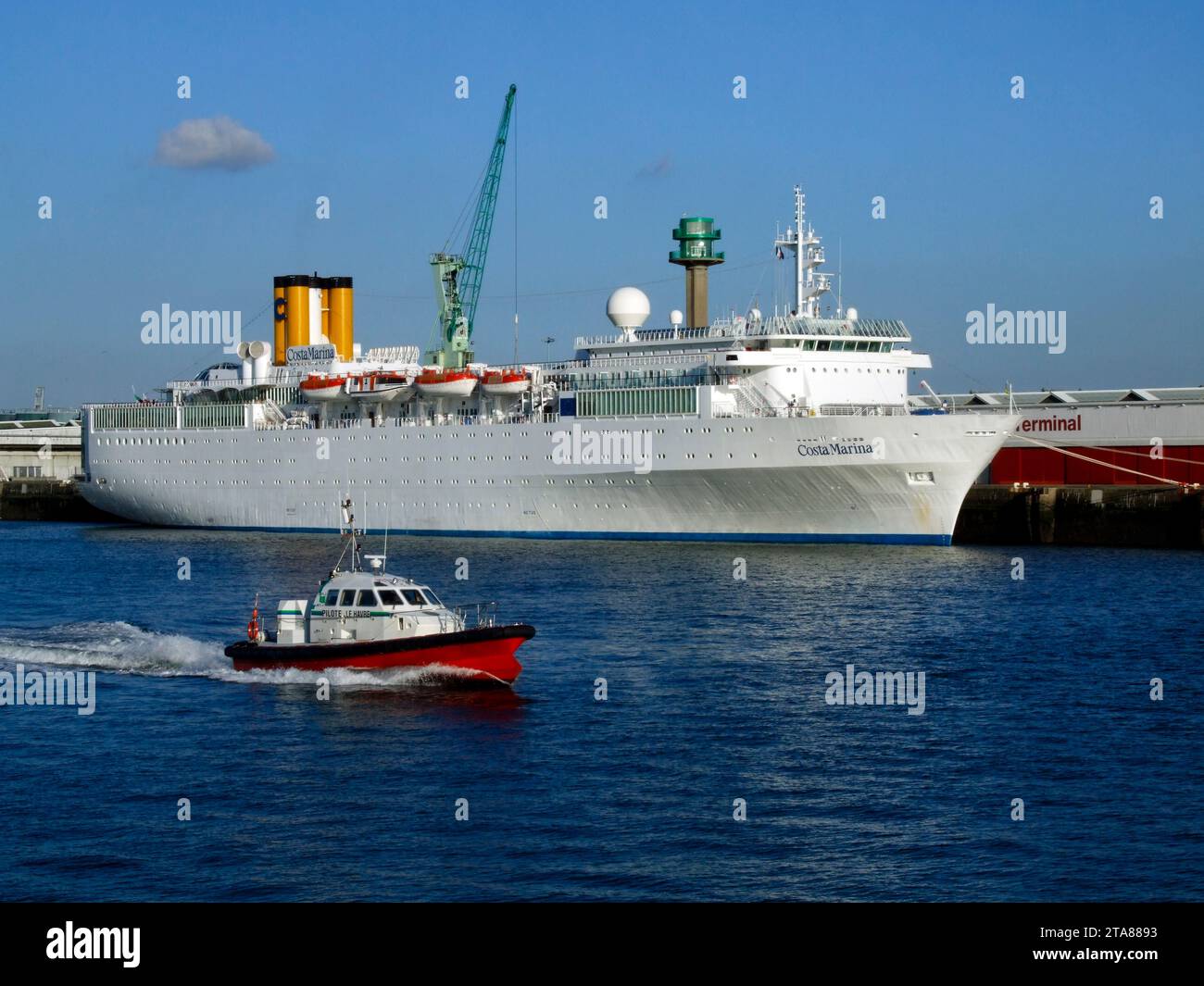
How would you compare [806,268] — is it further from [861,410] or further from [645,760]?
[645,760]

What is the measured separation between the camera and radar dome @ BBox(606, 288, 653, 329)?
195 feet

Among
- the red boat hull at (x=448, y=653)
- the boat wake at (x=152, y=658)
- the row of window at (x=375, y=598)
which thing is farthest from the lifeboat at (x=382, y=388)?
the red boat hull at (x=448, y=653)

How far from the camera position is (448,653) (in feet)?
80.0

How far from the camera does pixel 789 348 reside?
53188mm

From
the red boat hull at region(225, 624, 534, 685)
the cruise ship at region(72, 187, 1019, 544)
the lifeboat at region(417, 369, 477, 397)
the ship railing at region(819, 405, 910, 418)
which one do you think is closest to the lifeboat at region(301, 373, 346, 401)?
the cruise ship at region(72, 187, 1019, 544)

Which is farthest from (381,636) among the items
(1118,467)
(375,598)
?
(1118,467)

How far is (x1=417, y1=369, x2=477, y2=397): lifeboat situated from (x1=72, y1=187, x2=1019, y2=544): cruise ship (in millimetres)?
91

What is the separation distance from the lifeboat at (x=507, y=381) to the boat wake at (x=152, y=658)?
2751 centimetres

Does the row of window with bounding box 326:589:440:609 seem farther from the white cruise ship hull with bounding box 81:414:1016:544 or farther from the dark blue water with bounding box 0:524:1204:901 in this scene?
the white cruise ship hull with bounding box 81:414:1016:544

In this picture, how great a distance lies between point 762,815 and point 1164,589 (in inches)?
943

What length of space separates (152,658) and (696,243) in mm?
39167

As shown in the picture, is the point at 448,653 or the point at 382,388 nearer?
the point at 448,653

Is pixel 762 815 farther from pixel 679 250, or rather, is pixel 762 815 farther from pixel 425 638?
pixel 679 250
